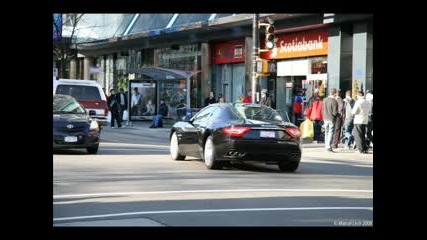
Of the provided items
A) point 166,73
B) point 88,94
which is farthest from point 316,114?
point 166,73

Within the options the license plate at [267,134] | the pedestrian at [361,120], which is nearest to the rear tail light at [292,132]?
the license plate at [267,134]

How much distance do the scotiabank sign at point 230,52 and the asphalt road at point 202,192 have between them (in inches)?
667

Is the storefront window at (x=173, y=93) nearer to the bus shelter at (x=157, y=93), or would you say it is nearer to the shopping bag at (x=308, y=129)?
the bus shelter at (x=157, y=93)

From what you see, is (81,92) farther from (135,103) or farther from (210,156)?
(210,156)

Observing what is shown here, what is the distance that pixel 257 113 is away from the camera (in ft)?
46.0

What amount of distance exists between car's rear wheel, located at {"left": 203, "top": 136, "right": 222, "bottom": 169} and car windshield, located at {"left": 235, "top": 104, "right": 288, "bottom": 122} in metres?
0.88

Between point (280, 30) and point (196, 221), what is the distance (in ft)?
74.1

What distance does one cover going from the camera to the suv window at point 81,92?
76.4 ft

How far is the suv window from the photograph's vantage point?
23286mm

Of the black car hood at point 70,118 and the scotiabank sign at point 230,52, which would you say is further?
the scotiabank sign at point 230,52
